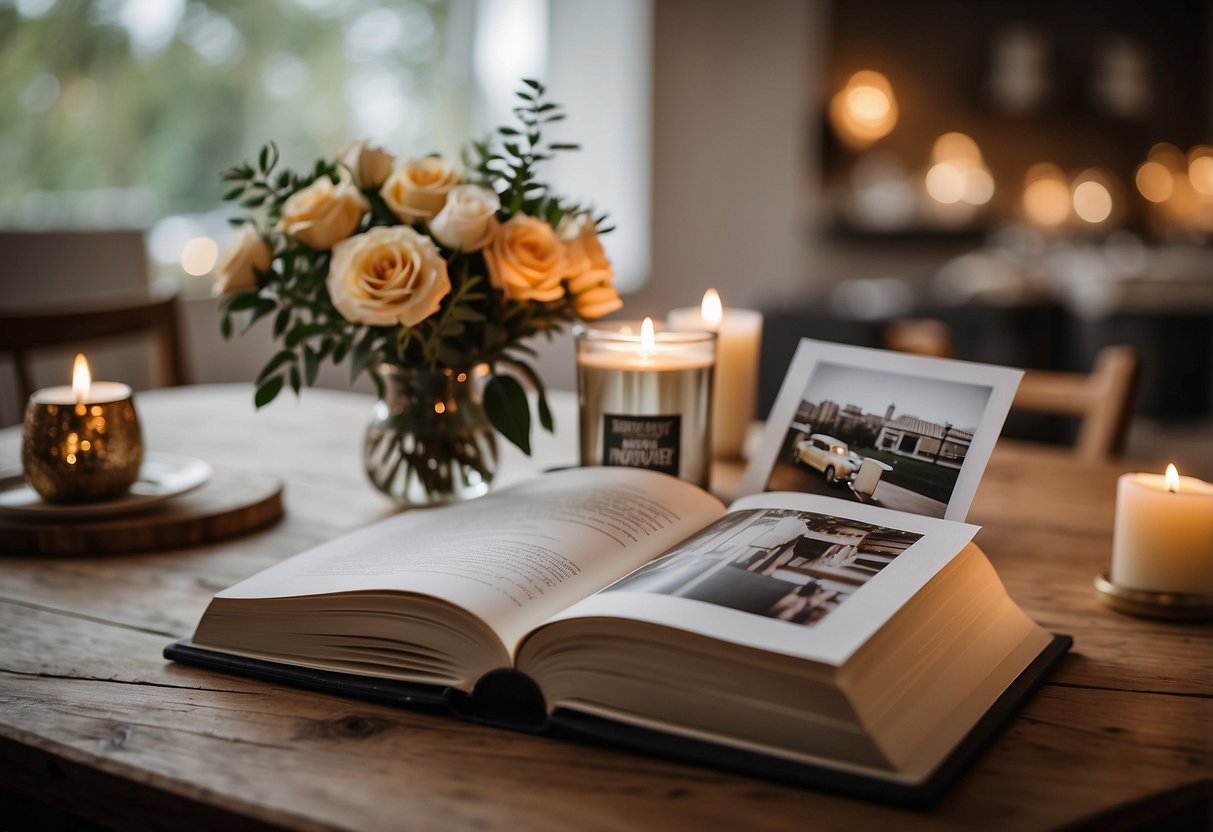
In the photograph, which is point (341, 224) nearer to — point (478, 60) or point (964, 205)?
point (478, 60)

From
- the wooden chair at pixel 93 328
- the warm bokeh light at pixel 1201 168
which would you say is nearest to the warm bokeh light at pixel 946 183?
the warm bokeh light at pixel 1201 168

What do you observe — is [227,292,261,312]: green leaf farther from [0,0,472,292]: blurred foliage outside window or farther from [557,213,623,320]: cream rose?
[0,0,472,292]: blurred foliage outside window

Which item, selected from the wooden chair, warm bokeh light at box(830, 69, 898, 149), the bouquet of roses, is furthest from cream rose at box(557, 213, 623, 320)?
warm bokeh light at box(830, 69, 898, 149)

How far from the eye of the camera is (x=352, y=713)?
23.7 inches

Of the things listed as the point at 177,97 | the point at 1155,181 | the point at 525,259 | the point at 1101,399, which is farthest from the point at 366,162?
the point at 1155,181

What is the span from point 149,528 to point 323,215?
32 cm

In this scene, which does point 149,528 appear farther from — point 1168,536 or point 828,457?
point 1168,536

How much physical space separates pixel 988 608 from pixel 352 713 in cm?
40

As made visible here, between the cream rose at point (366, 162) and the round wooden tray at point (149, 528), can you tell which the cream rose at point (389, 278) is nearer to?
the cream rose at point (366, 162)

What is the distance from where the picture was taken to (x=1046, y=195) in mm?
5891

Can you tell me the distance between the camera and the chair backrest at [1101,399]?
1394mm

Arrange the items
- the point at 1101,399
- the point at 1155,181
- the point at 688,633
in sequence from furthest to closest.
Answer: the point at 1155,181 < the point at 1101,399 < the point at 688,633

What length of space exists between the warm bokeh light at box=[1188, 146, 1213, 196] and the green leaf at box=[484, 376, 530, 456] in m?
6.35

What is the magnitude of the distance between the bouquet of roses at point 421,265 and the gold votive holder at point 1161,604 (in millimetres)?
474
